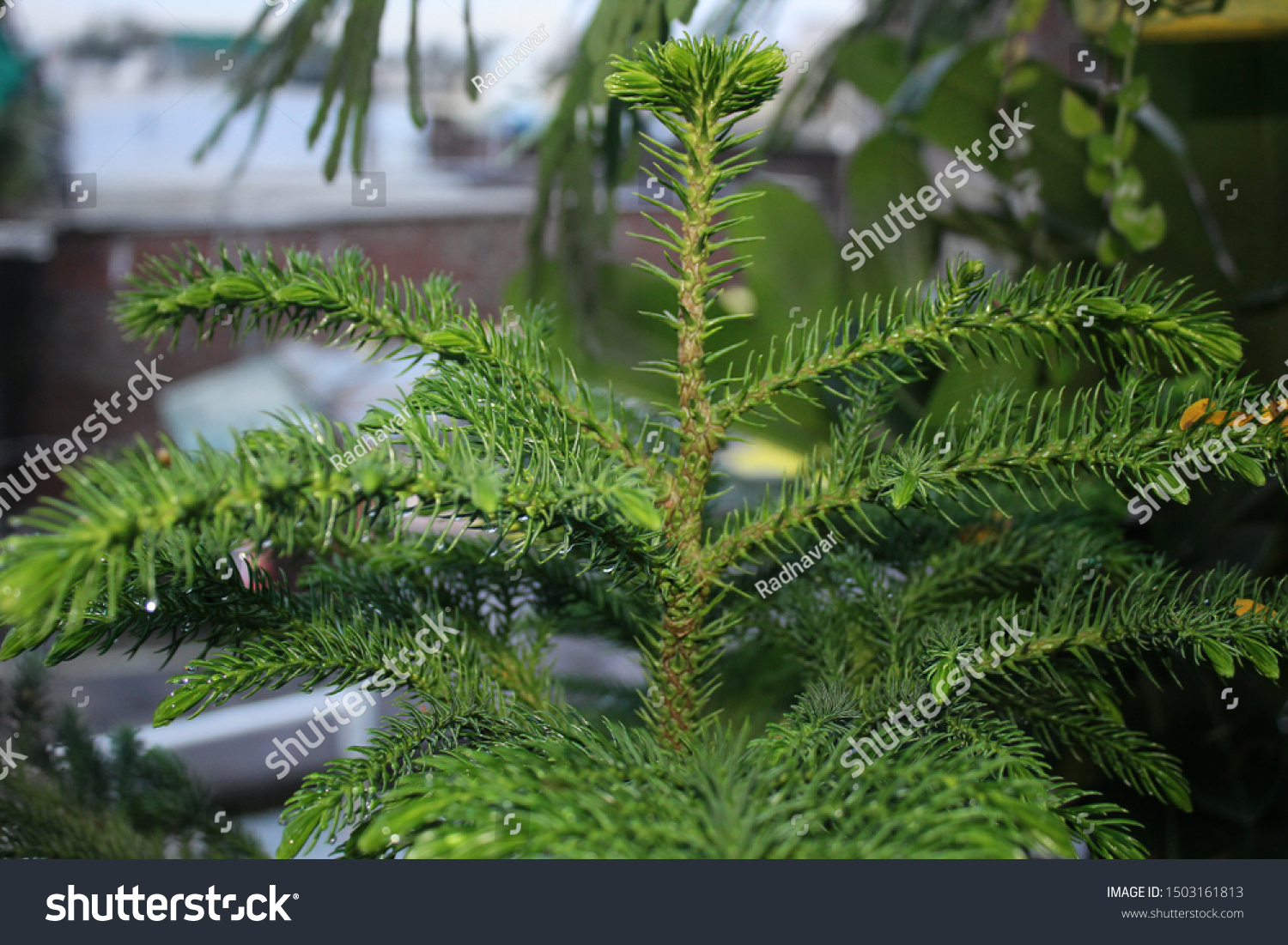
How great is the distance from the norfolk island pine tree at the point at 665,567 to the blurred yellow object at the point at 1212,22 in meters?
0.43

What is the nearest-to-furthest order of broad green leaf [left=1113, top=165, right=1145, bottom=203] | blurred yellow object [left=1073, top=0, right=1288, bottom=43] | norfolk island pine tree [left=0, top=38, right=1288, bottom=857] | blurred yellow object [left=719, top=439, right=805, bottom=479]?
1. norfolk island pine tree [left=0, top=38, right=1288, bottom=857]
2. broad green leaf [left=1113, top=165, right=1145, bottom=203]
3. blurred yellow object [left=1073, top=0, right=1288, bottom=43]
4. blurred yellow object [left=719, top=439, right=805, bottom=479]

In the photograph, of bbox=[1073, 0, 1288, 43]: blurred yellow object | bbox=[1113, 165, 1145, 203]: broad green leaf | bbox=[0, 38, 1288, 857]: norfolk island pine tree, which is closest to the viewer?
bbox=[0, 38, 1288, 857]: norfolk island pine tree

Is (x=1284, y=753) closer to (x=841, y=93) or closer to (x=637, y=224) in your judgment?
(x=841, y=93)

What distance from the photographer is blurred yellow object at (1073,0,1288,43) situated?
62cm

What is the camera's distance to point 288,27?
515 mm

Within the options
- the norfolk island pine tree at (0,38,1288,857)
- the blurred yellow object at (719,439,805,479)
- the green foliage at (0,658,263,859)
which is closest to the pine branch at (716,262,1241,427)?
the norfolk island pine tree at (0,38,1288,857)

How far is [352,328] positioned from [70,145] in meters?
1.07

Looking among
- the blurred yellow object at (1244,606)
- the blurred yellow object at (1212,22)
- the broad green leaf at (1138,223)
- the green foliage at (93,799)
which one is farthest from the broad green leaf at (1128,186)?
the green foliage at (93,799)

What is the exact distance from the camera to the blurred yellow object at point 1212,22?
62cm

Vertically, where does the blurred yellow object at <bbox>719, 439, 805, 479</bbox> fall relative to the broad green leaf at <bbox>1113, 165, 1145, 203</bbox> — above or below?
above

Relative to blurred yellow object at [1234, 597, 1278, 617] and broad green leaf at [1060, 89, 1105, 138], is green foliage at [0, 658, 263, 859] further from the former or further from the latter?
broad green leaf at [1060, 89, 1105, 138]

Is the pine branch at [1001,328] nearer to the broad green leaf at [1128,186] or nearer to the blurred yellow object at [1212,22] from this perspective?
the broad green leaf at [1128,186]

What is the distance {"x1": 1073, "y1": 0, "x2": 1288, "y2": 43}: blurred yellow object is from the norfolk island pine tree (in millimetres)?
434

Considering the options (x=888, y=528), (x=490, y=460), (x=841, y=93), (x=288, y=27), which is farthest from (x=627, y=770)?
(x=841, y=93)
